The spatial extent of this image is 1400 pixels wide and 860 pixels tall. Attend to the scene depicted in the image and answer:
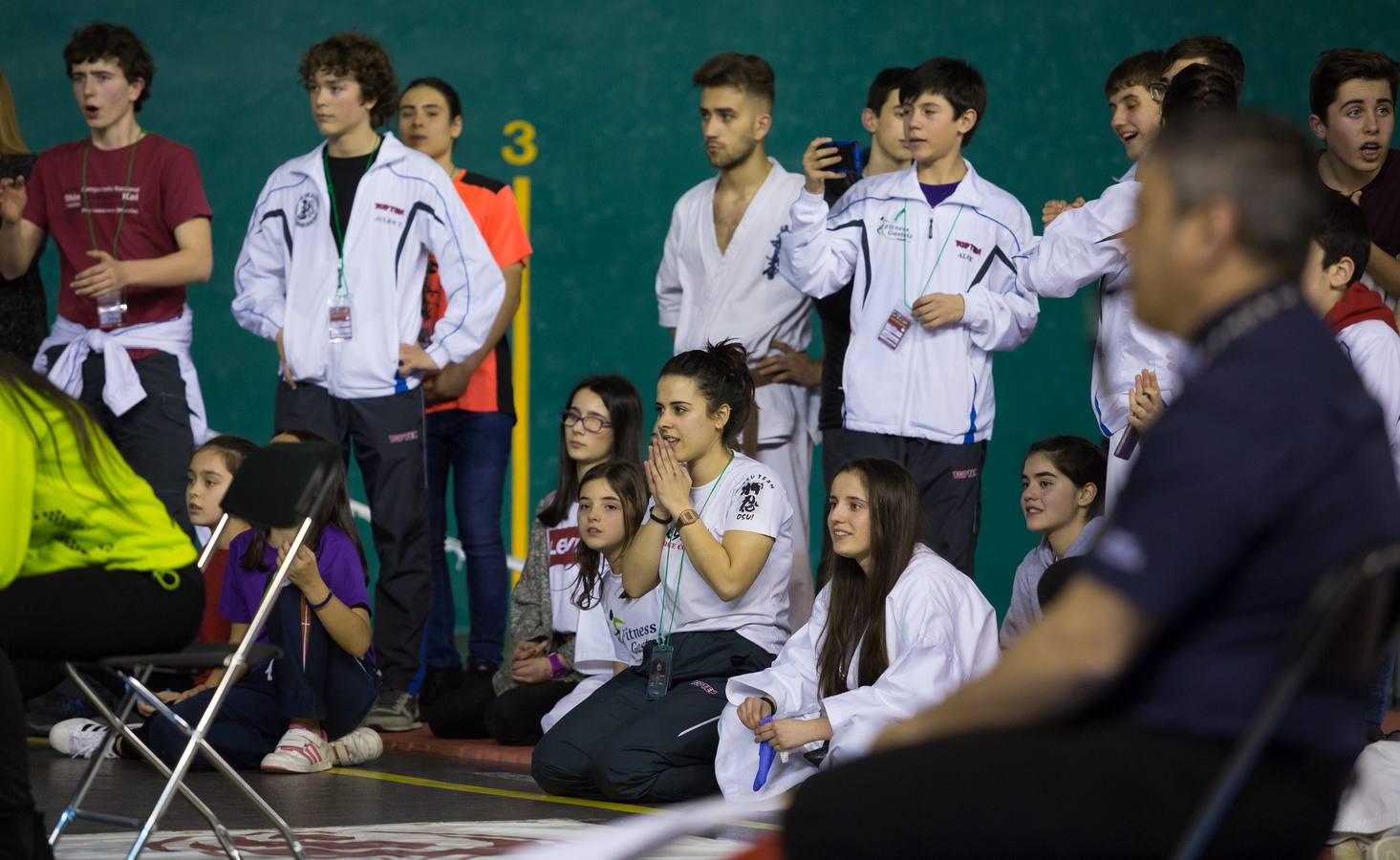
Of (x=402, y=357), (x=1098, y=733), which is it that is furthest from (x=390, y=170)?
(x=1098, y=733)

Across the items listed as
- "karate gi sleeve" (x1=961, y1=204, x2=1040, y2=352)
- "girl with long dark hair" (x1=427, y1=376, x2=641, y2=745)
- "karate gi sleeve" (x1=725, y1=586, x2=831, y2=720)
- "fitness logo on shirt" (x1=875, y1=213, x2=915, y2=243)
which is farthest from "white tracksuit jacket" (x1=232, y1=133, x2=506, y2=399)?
"karate gi sleeve" (x1=725, y1=586, x2=831, y2=720)

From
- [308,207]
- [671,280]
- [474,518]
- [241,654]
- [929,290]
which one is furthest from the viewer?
[671,280]

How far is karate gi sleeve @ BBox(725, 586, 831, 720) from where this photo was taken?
4078mm

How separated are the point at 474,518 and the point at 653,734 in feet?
5.26

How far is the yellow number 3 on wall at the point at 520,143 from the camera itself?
8.39 metres

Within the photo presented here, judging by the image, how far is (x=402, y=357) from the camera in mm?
5340

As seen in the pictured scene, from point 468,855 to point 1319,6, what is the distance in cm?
774

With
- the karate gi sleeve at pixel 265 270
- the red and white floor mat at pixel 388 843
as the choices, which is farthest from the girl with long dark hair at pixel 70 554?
the karate gi sleeve at pixel 265 270

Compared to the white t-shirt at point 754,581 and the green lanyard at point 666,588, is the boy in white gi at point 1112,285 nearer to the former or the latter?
the white t-shirt at point 754,581

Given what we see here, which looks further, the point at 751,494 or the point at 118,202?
the point at 118,202

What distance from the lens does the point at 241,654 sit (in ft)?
9.42

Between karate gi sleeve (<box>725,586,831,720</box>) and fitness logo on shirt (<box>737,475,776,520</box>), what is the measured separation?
1.09 feet

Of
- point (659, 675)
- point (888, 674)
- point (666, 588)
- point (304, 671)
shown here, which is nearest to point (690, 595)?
point (666, 588)

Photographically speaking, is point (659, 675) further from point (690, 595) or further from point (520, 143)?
point (520, 143)
